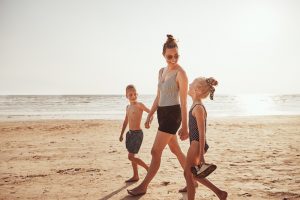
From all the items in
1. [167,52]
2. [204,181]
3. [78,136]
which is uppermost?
[167,52]

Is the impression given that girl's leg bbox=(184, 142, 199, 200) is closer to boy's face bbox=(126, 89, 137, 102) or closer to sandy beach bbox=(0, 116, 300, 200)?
sandy beach bbox=(0, 116, 300, 200)

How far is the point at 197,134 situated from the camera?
357cm

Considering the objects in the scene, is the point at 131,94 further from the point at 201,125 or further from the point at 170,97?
the point at 201,125

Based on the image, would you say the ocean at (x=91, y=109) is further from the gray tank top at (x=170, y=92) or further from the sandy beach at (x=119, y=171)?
the gray tank top at (x=170, y=92)

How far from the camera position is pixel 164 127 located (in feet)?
13.3

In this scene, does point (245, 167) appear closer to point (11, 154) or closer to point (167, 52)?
point (167, 52)

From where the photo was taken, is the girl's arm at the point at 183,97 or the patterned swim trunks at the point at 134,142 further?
the patterned swim trunks at the point at 134,142

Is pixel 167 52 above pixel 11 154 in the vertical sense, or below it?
above

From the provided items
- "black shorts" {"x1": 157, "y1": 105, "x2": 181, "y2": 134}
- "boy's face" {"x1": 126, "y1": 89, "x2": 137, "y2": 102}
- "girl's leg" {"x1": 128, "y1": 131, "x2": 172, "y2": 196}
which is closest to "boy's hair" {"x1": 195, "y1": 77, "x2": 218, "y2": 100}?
"black shorts" {"x1": 157, "y1": 105, "x2": 181, "y2": 134}

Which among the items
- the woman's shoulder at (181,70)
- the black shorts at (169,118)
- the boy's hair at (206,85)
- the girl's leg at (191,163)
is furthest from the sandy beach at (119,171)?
the woman's shoulder at (181,70)

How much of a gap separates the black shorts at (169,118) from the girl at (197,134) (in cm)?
39

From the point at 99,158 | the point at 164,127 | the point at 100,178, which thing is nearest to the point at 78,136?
the point at 99,158

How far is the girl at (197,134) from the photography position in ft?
11.1

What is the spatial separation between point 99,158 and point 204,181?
4230 millimetres
